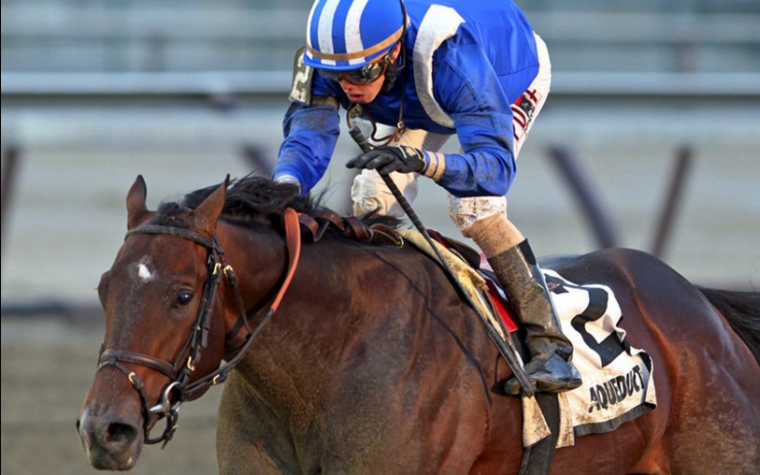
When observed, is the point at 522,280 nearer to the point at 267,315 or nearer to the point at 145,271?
the point at 267,315

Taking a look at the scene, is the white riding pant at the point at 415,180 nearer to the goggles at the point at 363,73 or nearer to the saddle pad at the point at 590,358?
the saddle pad at the point at 590,358

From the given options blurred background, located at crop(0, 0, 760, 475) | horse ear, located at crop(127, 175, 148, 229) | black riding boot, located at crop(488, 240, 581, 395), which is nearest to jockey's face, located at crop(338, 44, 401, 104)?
blurred background, located at crop(0, 0, 760, 475)

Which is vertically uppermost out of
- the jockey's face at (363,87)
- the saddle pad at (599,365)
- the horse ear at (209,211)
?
the jockey's face at (363,87)

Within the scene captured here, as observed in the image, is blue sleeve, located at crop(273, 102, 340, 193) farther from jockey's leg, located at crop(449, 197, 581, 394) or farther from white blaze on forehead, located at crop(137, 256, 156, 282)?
white blaze on forehead, located at crop(137, 256, 156, 282)

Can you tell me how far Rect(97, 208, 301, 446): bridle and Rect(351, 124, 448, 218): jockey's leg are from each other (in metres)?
0.74

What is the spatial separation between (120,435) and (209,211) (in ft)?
1.76

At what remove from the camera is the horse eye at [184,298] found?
2.89 meters

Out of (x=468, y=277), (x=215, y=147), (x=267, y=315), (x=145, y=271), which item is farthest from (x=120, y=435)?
(x=215, y=147)

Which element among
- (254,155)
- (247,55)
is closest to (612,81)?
(254,155)

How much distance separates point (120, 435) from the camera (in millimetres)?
2787

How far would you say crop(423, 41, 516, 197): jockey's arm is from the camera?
10.8ft

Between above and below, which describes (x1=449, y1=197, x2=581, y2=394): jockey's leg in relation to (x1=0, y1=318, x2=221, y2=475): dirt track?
above

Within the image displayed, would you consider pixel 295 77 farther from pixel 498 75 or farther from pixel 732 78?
pixel 732 78

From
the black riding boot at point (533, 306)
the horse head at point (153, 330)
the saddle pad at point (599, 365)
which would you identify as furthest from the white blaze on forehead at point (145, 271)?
the saddle pad at point (599, 365)
